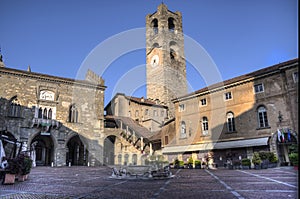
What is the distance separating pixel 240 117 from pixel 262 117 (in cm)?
207

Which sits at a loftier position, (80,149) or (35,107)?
(35,107)

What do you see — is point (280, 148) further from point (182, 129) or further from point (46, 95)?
point (46, 95)

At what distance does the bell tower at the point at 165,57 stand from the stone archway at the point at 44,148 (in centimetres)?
2260

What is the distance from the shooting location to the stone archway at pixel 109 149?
3559 cm

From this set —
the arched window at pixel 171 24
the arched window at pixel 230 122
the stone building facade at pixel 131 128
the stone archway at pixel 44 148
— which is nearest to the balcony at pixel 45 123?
the stone archway at pixel 44 148

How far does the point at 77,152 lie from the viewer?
34.6 meters

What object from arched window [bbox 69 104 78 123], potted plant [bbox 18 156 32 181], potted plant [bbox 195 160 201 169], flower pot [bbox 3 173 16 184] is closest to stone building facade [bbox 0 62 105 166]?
arched window [bbox 69 104 78 123]

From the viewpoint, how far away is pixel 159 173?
1347 cm

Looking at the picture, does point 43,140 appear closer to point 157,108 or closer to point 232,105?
point 157,108

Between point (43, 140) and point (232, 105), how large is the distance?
24521 mm

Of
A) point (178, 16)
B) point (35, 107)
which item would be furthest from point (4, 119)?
point (178, 16)

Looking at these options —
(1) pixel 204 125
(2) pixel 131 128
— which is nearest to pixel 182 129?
(1) pixel 204 125

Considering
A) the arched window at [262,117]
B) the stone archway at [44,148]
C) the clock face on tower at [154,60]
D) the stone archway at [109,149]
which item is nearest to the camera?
the arched window at [262,117]

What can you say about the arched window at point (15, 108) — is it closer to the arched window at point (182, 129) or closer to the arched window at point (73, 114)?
the arched window at point (73, 114)
